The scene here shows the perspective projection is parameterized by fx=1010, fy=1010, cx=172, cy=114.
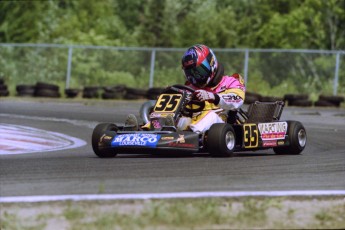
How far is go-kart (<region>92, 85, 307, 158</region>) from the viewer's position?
10398 millimetres

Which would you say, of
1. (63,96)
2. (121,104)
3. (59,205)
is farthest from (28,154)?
(63,96)

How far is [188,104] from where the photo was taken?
11.2m

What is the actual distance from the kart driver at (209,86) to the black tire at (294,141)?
805 mm

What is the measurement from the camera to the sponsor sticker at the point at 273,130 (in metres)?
11.5

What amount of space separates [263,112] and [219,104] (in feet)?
3.01

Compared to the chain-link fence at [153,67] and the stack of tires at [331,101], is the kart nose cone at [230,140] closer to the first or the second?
the stack of tires at [331,101]

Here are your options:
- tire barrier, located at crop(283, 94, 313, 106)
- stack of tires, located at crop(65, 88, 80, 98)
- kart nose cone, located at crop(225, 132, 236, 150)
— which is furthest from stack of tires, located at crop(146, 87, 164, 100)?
kart nose cone, located at crop(225, 132, 236, 150)

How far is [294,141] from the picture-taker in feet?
38.9

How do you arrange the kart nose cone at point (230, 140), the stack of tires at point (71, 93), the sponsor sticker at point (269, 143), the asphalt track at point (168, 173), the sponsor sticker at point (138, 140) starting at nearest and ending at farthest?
the asphalt track at point (168, 173) → the sponsor sticker at point (138, 140) → the kart nose cone at point (230, 140) → the sponsor sticker at point (269, 143) → the stack of tires at point (71, 93)

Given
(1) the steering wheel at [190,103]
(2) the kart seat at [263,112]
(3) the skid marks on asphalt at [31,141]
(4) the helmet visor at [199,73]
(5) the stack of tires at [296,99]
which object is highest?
(4) the helmet visor at [199,73]

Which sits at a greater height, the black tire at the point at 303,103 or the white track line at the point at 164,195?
the white track line at the point at 164,195

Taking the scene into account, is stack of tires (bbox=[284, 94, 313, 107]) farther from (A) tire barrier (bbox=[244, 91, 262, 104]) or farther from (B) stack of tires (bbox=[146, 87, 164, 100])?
(B) stack of tires (bbox=[146, 87, 164, 100])

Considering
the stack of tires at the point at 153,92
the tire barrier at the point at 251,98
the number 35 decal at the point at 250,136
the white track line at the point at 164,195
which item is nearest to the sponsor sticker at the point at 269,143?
the number 35 decal at the point at 250,136

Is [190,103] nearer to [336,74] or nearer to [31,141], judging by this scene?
[31,141]
